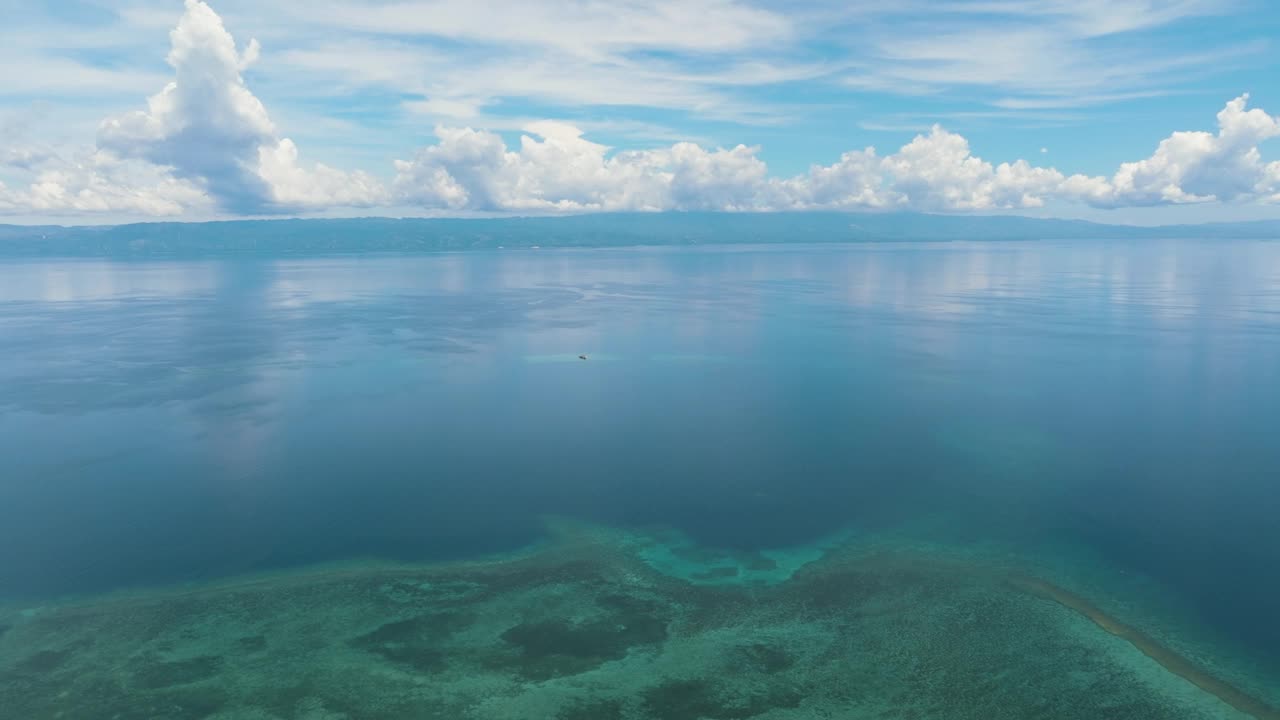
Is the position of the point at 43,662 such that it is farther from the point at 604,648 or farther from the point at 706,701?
the point at 706,701

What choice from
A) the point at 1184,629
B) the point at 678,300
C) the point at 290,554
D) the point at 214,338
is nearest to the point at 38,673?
the point at 290,554

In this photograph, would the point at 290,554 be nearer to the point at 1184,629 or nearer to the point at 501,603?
the point at 501,603

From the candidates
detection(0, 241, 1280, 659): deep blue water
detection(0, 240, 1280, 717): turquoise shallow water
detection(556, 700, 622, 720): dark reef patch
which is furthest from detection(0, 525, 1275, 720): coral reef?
detection(0, 241, 1280, 659): deep blue water

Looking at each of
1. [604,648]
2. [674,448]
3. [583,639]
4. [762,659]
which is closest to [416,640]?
→ [583,639]

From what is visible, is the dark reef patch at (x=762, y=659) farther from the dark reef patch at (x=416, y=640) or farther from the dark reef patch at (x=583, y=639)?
the dark reef patch at (x=416, y=640)

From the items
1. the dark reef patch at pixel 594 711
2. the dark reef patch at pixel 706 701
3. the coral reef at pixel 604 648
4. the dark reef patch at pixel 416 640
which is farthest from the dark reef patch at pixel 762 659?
the dark reef patch at pixel 416 640
